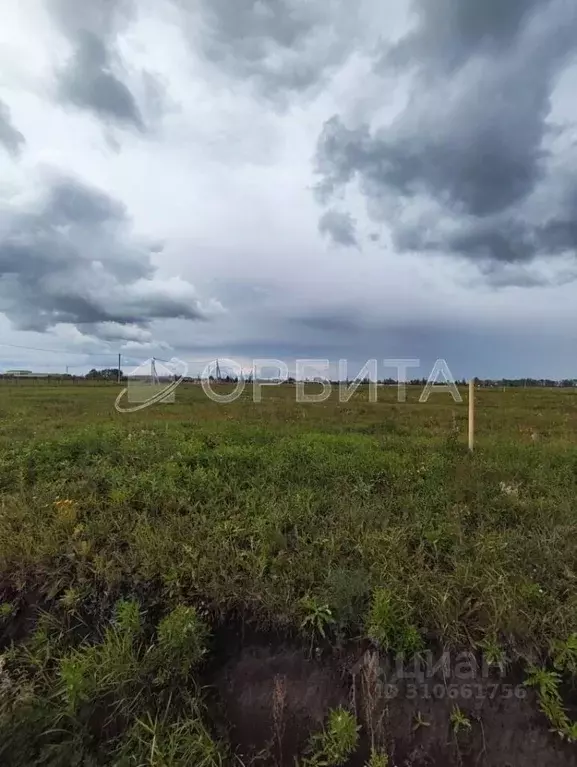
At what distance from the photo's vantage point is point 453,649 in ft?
10.5

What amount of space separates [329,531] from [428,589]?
3.57ft

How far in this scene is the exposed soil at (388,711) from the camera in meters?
2.76

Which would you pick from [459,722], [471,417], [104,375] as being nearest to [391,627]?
[459,722]

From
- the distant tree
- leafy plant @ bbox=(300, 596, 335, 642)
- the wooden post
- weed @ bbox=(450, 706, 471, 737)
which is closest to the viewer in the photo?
weed @ bbox=(450, 706, 471, 737)

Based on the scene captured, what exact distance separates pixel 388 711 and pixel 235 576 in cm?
150

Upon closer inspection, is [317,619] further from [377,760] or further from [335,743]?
[377,760]

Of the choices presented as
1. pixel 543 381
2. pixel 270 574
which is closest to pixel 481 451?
pixel 270 574

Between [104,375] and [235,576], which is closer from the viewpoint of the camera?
[235,576]

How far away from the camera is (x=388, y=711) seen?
2945mm

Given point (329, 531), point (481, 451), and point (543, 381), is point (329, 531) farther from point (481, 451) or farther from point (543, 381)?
point (543, 381)

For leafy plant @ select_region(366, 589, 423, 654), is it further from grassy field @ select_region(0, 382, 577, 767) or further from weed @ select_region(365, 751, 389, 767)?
weed @ select_region(365, 751, 389, 767)

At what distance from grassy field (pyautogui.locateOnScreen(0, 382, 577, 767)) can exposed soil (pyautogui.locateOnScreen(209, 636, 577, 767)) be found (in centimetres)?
13

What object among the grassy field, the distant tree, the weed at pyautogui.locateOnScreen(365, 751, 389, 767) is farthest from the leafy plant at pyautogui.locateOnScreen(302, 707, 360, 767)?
the distant tree

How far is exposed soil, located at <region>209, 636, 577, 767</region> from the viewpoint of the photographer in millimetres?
2758
